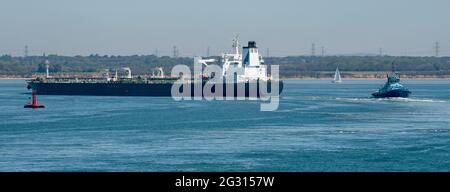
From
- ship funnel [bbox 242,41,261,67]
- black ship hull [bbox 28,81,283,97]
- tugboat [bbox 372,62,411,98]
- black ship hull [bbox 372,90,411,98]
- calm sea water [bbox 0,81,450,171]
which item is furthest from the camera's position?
ship funnel [bbox 242,41,261,67]

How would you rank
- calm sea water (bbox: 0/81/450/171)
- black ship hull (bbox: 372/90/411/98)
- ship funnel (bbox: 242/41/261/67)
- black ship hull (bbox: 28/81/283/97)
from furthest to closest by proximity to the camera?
ship funnel (bbox: 242/41/261/67) < black ship hull (bbox: 28/81/283/97) < black ship hull (bbox: 372/90/411/98) < calm sea water (bbox: 0/81/450/171)

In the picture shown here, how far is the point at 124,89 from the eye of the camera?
87.7 meters

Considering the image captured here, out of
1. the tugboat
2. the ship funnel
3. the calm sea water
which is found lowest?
the calm sea water

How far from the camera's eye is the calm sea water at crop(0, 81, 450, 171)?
73.1 feet

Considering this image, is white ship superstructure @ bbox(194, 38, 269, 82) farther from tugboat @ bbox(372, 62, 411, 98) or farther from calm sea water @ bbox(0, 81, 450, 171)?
calm sea water @ bbox(0, 81, 450, 171)

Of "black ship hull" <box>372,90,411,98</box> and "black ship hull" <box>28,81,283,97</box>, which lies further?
"black ship hull" <box>28,81,283,97</box>

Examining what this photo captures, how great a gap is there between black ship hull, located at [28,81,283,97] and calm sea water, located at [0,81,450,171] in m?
32.6

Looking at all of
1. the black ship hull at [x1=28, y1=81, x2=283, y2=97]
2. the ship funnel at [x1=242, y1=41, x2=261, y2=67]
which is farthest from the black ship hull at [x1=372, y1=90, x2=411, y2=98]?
the ship funnel at [x1=242, y1=41, x2=261, y2=67]

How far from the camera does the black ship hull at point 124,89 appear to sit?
8100cm
